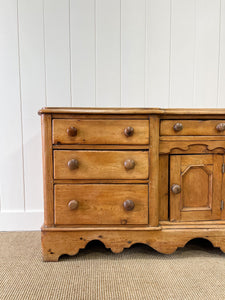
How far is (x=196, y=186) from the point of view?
1.23m

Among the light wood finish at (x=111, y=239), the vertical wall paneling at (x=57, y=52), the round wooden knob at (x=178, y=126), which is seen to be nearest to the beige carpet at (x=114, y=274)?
the light wood finish at (x=111, y=239)

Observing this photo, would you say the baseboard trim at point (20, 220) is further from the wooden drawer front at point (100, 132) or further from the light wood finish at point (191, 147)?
the light wood finish at point (191, 147)

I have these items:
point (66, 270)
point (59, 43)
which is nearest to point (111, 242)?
point (66, 270)

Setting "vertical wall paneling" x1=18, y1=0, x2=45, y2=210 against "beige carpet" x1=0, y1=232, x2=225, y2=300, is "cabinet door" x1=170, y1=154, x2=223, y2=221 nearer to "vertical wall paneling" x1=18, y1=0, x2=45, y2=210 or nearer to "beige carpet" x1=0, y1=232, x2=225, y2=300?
"beige carpet" x1=0, y1=232, x2=225, y2=300

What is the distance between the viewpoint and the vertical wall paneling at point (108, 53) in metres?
1.59

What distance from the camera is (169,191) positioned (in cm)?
123

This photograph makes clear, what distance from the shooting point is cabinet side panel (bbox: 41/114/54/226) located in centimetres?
114

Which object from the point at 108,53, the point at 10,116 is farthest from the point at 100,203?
the point at 108,53

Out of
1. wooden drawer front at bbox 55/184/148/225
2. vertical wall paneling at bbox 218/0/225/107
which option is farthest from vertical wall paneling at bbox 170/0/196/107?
wooden drawer front at bbox 55/184/148/225

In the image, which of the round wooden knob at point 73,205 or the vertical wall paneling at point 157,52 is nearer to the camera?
the round wooden knob at point 73,205

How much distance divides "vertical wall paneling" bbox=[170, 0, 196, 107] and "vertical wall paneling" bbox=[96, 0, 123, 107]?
44 centimetres

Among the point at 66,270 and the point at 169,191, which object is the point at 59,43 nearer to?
the point at 169,191

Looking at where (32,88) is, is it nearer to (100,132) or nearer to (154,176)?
(100,132)

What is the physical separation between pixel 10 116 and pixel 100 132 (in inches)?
34.6
